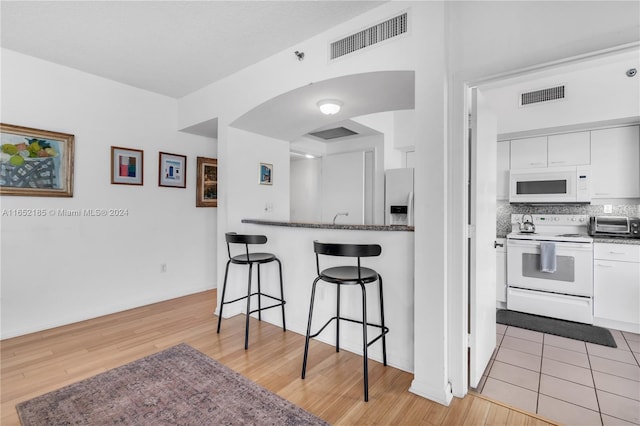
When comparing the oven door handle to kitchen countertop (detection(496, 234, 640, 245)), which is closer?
kitchen countertop (detection(496, 234, 640, 245))

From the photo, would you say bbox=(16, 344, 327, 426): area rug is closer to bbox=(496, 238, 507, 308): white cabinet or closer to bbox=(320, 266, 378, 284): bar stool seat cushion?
bbox=(320, 266, 378, 284): bar stool seat cushion

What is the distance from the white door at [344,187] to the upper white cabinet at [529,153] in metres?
2.12

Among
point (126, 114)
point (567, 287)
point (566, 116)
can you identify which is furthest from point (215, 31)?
point (567, 287)

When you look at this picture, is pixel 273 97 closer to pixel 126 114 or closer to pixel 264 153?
pixel 264 153

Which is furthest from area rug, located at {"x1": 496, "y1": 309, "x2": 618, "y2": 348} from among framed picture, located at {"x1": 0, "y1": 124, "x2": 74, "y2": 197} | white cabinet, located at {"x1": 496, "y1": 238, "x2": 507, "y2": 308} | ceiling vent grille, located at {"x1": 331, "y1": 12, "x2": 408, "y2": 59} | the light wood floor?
framed picture, located at {"x1": 0, "y1": 124, "x2": 74, "y2": 197}

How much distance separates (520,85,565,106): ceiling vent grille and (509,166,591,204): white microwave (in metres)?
0.79

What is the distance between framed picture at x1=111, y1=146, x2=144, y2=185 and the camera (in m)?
3.38

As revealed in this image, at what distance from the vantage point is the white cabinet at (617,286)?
9.43 ft

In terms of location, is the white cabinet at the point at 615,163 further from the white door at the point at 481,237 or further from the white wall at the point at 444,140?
the white wall at the point at 444,140

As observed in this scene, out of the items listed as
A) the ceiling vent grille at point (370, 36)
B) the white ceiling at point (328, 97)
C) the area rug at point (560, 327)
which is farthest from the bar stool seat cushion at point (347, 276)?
the area rug at point (560, 327)

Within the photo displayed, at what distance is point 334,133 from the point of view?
4.89 metres

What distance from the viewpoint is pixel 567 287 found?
3.15 meters

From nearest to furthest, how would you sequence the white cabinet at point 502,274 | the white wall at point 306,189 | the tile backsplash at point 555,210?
the tile backsplash at point 555,210 → the white cabinet at point 502,274 → the white wall at point 306,189

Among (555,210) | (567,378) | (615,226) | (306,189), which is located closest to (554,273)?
(615,226)
